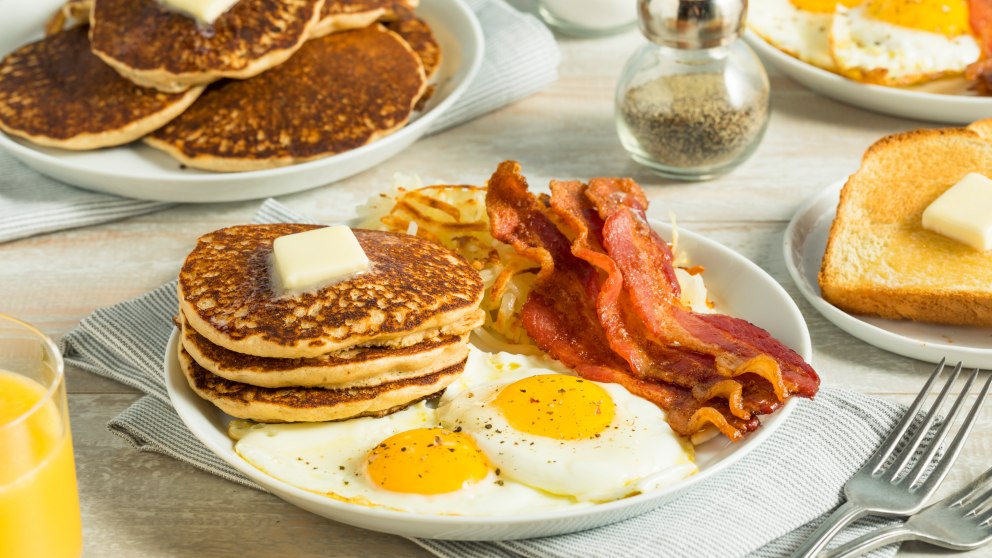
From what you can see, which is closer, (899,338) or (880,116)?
(899,338)

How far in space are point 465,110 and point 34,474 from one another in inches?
99.2

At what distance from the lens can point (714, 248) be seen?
300 cm

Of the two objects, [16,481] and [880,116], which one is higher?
[16,481]

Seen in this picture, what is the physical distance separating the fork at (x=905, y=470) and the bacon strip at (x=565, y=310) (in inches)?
10.6

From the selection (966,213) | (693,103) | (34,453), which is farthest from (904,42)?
(34,453)

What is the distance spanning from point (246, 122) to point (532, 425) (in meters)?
1.76

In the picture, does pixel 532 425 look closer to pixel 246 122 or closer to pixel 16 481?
pixel 16 481

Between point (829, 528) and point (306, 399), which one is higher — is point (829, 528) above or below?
below

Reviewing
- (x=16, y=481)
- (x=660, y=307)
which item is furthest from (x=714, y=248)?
(x=16, y=481)

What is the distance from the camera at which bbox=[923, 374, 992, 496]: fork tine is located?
2381 mm

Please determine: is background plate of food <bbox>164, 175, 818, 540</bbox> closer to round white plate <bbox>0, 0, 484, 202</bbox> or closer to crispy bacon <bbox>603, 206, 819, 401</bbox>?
crispy bacon <bbox>603, 206, 819, 401</bbox>

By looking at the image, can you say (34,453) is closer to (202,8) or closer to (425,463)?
(425,463)

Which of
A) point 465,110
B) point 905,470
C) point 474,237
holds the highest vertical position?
point 474,237

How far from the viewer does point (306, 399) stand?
2270 mm
